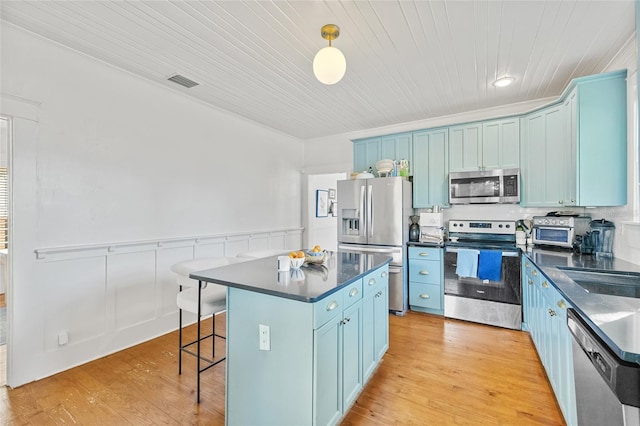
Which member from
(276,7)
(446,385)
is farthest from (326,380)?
(276,7)

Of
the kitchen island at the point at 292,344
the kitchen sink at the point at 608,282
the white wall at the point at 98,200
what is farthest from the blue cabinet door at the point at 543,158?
the white wall at the point at 98,200

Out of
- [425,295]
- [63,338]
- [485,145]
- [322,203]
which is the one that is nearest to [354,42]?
[485,145]

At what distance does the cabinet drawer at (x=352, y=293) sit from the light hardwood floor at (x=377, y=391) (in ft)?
2.51

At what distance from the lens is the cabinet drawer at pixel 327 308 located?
1.49m

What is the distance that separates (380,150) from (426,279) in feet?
6.44

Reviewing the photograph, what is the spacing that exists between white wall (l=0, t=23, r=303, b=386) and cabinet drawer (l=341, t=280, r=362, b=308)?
7.62 ft

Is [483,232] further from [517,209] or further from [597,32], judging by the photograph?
[597,32]

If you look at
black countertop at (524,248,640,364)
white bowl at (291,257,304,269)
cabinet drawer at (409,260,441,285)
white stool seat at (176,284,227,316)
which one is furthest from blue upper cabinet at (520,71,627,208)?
white stool seat at (176,284,227,316)

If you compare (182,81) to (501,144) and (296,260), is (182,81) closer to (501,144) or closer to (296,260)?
(296,260)

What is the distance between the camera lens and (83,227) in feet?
8.59

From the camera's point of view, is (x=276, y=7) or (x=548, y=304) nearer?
(x=276, y=7)

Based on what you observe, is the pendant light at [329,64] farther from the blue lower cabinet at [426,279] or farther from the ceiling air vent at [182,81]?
the blue lower cabinet at [426,279]

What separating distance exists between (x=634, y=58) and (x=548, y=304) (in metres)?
1.97

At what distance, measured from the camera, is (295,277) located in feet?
6.09
